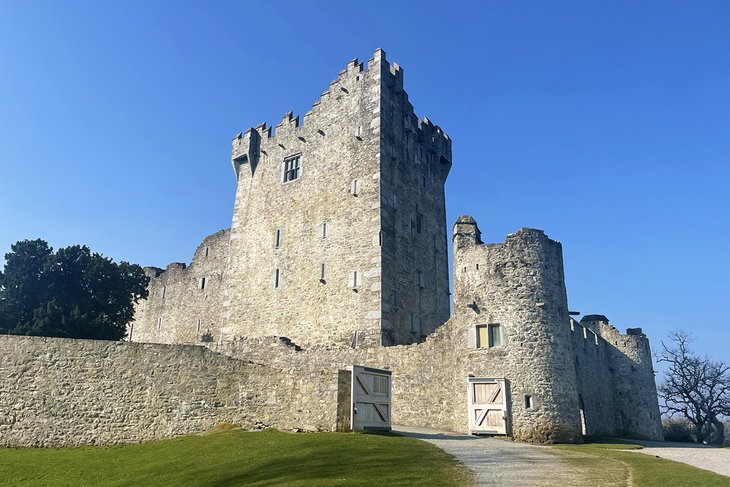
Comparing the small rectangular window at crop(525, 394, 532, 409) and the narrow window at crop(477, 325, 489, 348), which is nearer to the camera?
the small rectangular window at crop(525, 394, 532, 409)

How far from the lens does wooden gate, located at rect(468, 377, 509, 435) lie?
21109mm

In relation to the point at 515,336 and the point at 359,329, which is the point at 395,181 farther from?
the point at 515,336

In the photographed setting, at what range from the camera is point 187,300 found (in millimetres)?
44031

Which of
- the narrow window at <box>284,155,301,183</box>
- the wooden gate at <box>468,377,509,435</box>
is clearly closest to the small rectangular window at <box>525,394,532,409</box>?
the wooden gate at <box>468,377,509,435</box>

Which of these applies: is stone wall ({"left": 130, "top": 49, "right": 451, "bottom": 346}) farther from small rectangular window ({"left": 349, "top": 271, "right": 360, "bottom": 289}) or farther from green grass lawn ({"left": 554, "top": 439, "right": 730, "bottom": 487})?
green grass lawn ({"left": 554, "top": 439, "right": 730, "bottom": 487})

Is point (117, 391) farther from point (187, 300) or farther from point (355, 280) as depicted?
point (187, 300)

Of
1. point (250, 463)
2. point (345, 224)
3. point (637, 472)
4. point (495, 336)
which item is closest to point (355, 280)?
point (345, 224)

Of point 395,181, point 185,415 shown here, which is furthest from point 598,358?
point 185,415

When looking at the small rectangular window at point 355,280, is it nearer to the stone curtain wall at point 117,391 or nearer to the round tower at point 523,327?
the round tower at point 523,327

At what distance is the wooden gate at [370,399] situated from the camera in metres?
18.9

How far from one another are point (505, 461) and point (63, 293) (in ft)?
98.2

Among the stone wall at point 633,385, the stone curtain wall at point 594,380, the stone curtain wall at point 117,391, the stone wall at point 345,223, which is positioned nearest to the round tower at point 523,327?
the stone curtain wall at point 594,380

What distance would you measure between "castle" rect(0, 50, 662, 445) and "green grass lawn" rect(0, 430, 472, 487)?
99.6 inches

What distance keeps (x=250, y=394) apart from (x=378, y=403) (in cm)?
548
